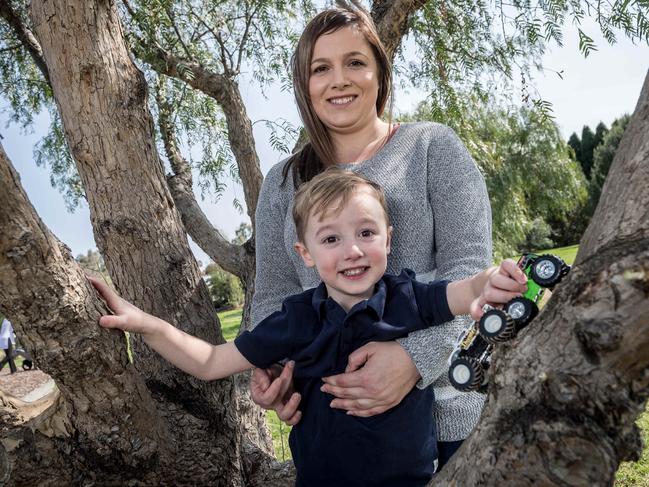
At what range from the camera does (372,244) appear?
67.6 inches

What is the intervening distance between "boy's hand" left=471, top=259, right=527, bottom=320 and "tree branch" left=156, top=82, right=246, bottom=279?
2470 mm

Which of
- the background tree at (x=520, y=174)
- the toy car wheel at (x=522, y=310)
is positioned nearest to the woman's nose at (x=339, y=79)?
the toy car wheel at (x=522, y=310)

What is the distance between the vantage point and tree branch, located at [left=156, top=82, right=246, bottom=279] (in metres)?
3.88

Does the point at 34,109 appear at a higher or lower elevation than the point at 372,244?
higher

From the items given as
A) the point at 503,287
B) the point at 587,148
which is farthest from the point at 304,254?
the point at 587,148

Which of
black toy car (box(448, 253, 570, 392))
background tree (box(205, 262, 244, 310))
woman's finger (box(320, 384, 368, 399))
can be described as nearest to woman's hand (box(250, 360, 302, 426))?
woman's finger (box(320, 384, 368, 399))

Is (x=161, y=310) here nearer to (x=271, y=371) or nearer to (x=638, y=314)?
(x=271, y=371)

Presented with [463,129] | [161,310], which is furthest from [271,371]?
[463,129]

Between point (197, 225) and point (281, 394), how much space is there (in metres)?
2.41

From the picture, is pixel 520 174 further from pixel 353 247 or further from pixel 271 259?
pixel 353 247

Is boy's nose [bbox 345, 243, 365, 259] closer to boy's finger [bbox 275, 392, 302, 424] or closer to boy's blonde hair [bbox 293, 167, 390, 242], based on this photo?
boy's blonde hair [bbox 293, 167, 390, 242]

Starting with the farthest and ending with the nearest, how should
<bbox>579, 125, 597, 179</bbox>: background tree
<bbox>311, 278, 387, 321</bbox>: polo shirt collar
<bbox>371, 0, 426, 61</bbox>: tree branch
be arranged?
<bbox>579, 125, 597, 179</bbox>: background tree
<bbox>371, 0, 426, 61</bbox>: tree branch
<bbox>311, 278, 387, 321</bbox>: polo shirt collar

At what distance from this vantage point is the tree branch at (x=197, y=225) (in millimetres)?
3877

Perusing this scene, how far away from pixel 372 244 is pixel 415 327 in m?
0.25
